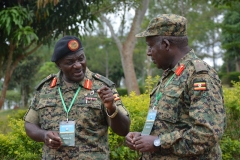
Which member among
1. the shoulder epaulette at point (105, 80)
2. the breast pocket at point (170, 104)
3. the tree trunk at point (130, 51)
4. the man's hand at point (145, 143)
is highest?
the tree trunk at point (130, 51)

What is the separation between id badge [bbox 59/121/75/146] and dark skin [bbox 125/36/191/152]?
0.45m

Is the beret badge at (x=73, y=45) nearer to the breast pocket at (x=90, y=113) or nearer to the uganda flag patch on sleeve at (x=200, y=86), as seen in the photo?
the breast pocket at (x=90, y=113)

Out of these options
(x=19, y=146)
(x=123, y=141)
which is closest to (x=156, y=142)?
(x=123, y=141)

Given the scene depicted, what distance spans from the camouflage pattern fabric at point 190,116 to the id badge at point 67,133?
0.55 m

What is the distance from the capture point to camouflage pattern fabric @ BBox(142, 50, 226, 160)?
200 centimetres

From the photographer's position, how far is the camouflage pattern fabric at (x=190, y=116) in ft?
6.55

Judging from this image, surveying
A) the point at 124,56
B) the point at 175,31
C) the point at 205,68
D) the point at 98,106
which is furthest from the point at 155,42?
the point at 124,56

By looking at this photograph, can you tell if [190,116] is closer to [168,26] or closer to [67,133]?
[168,26]

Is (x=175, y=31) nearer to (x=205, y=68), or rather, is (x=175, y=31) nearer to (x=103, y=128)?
(x=205, y=68)

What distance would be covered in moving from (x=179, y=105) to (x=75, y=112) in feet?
2.94

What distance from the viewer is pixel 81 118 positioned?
273 cm

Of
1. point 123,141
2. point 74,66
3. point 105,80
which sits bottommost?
point 123,141

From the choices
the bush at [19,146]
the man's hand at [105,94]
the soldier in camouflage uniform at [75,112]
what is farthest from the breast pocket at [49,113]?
the bush at [19,146]

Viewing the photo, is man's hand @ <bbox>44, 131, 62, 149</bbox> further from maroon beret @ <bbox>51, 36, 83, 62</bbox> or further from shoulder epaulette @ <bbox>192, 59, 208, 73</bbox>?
shoulder epaulette @ <bbox>192, 59, 208, 73</bbox>
